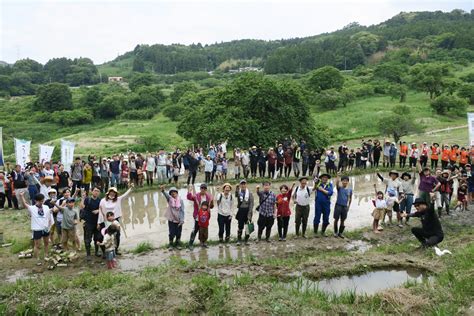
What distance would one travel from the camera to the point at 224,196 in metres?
10.3

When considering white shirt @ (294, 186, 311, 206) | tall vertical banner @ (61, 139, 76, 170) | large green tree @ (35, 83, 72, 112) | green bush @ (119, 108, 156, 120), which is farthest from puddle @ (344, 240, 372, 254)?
large green tree @ (35, 83, 72, 112)

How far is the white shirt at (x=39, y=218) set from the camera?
9554mm

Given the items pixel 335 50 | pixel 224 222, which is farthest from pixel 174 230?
pixel 335 50

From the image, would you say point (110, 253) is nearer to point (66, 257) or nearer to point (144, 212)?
point (66, 257)

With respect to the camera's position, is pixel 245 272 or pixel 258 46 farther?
pixel 258 46

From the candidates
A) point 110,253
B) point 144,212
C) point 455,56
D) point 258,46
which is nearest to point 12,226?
point 144,212

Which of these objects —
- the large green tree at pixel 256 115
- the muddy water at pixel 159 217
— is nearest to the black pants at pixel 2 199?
the muddy water at pixel 159 217

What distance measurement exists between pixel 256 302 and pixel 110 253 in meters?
3.72

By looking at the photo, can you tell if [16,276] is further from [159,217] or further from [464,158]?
[464,158]

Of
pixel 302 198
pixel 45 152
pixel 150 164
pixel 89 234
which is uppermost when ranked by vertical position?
pixel 45 152

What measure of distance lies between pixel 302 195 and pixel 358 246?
1.88 metres

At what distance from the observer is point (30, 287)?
7.84 m

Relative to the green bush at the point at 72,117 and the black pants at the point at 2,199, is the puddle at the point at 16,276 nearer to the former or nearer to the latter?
the black pants at the point at 2,199

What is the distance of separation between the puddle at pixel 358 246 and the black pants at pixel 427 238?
1.28m
